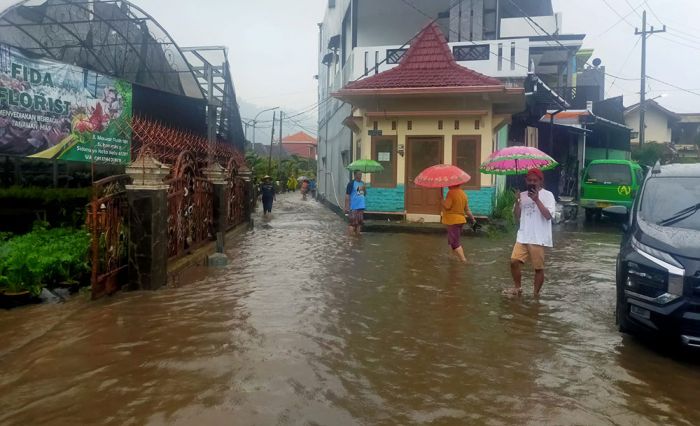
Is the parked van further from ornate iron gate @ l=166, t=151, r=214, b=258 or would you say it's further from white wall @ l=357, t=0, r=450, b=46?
ornate iron gate @ l=166, t=151, r=214, b=258

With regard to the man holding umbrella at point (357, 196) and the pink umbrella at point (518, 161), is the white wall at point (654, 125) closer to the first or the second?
the man holding umbrella at point (357, 196)

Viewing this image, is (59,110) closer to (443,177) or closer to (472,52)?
(443,177)

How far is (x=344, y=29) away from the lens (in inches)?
842

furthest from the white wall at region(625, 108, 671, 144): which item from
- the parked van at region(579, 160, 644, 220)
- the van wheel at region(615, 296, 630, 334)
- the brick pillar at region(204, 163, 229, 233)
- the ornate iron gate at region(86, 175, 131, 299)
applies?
the ornate iron gate at region(86, 175, 131, 299)

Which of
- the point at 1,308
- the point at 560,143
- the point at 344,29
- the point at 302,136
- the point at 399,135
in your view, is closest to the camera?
the point at 1,308

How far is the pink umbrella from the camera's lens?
882 cm

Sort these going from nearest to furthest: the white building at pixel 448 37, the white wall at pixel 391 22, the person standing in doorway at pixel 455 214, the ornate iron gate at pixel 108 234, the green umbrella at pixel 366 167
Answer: the ornate iron gate at pixel 108 234
the person standing in doorway at pixel 455 214
the green umbrella at pixel 366 167
the white building at pixel 448 37
the white wall at pixel 391 22

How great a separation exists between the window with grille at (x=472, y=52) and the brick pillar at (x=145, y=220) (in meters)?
11.7

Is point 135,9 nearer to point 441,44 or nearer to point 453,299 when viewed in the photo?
point 441,44

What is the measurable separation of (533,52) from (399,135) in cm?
1060

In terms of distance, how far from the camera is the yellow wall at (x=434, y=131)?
1463 centimetres

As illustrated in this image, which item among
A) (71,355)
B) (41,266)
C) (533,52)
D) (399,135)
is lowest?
(71,355)

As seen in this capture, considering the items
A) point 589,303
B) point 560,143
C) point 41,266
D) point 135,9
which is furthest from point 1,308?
point 560,143

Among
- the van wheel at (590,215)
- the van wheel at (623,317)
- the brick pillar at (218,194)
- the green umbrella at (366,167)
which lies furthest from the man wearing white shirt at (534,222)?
the van wheel at (590,215)
